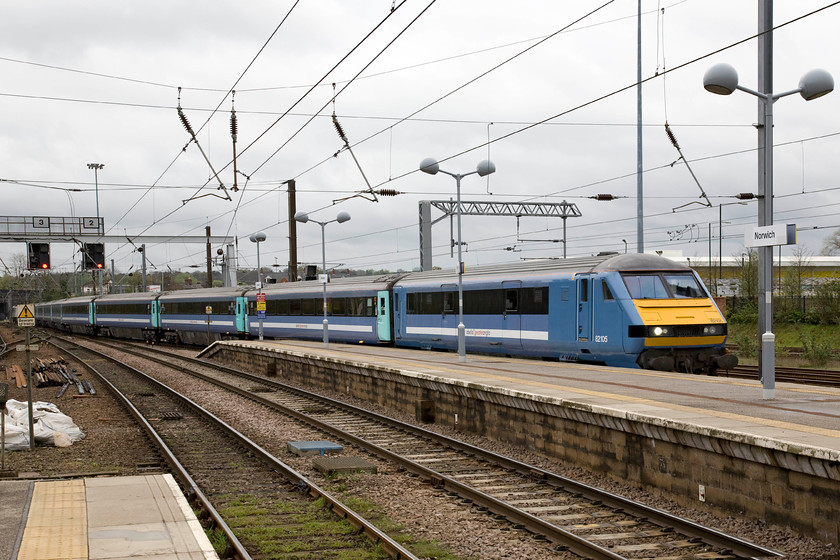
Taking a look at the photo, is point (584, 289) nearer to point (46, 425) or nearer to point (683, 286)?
point (683, 286)

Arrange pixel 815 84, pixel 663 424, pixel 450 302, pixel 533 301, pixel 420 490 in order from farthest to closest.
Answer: pixel 450 302
pixel 533 301
pixel 815 84
pixel 420 490
pixel 663 424

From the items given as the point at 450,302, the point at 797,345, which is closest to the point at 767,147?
the point at 450,302

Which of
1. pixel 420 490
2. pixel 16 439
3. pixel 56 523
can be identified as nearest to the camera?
pixel 56 523

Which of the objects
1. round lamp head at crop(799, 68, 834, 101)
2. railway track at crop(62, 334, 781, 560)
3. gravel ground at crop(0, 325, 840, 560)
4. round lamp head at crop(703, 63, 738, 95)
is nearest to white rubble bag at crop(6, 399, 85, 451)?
gravel ground at crop(0, 325, 840, 560)

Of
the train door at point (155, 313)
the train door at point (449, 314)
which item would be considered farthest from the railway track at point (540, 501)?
the train door at point (155, 313)

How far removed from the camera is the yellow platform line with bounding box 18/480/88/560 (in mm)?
7754

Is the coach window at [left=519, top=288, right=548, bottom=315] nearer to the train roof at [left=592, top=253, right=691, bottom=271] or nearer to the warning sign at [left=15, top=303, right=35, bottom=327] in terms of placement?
the train roof at [left=592, top=253, right=691, bottom=271]

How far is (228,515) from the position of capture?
10609mm

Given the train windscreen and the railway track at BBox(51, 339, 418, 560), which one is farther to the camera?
the train windscreen

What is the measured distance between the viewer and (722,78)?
42.3ft

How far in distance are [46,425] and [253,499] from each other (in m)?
7.96

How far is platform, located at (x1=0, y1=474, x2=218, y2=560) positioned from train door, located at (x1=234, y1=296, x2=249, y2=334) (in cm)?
3654

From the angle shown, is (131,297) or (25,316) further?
(131,297)

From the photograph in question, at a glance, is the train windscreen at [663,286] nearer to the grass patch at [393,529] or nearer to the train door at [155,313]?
the grass patch at [393,529]
